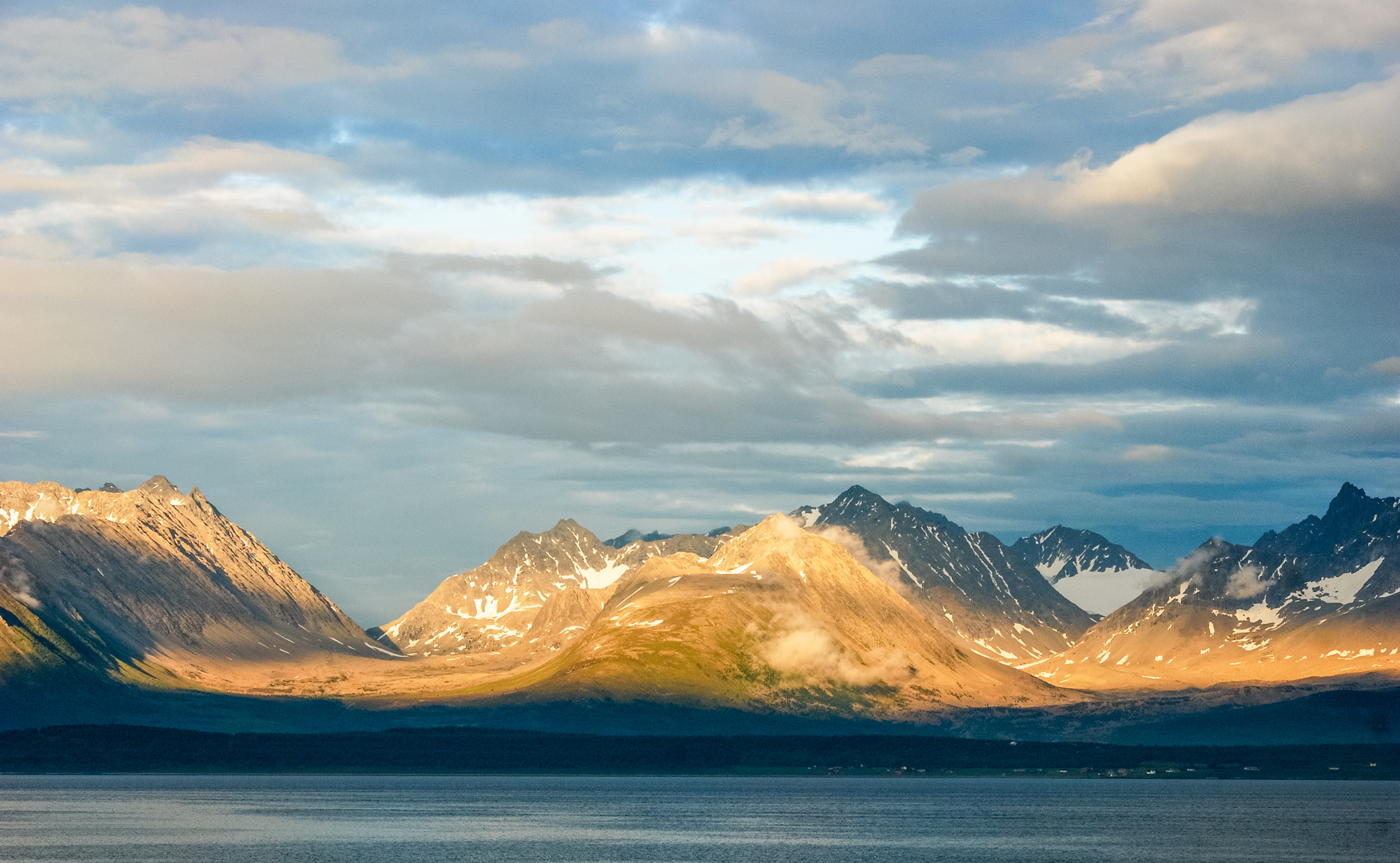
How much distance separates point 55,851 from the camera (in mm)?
186500

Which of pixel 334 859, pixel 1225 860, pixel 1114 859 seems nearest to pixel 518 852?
pixel 334 859

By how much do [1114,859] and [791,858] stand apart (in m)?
43.0

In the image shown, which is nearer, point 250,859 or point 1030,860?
point 250,859

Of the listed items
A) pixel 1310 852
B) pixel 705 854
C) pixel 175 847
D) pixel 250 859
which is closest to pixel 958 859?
pixel 705 854

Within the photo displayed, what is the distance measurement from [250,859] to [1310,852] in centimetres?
14416

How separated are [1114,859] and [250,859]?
4434 inches

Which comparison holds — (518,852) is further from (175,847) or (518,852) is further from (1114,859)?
(1114,859)

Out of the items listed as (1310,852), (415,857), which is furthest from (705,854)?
(1310,852)

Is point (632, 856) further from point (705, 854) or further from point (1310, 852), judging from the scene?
point (1310, 852)

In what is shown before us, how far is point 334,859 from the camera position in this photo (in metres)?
180

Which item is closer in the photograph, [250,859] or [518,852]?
[250,859]

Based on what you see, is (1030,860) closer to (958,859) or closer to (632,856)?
(958,859)

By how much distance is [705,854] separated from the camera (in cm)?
19912

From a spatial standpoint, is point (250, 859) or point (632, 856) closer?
point (250, 859)
